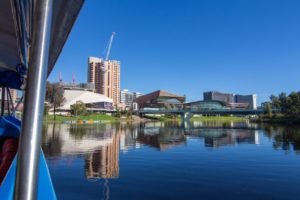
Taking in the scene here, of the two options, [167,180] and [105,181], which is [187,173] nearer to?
[167,180]

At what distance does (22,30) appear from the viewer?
3.63 metres

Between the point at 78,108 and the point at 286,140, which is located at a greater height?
the point at 78,108

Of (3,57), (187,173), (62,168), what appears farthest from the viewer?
(62,168)

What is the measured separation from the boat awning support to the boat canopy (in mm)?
82

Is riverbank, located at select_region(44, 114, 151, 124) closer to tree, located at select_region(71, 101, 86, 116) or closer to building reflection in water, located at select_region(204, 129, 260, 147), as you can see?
tree, located at select_region(71, 101, 86, 116)

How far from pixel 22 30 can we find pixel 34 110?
2.22 m

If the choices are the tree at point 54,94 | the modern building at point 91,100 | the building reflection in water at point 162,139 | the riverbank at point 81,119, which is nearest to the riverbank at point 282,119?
the building reflection in water at point 162,139

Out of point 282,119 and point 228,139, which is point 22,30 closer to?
point 228,139

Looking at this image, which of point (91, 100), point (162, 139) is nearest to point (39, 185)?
point (162, 139)

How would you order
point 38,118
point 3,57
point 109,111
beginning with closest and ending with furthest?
point 38,118 → point 3,57 → point 109,111

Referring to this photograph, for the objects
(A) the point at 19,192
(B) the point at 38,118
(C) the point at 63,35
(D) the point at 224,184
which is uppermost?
(C) the point at 63,35

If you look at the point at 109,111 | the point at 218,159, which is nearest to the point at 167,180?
the point at 218,159

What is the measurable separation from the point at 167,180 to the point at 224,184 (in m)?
3.05

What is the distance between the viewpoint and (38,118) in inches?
73.9
